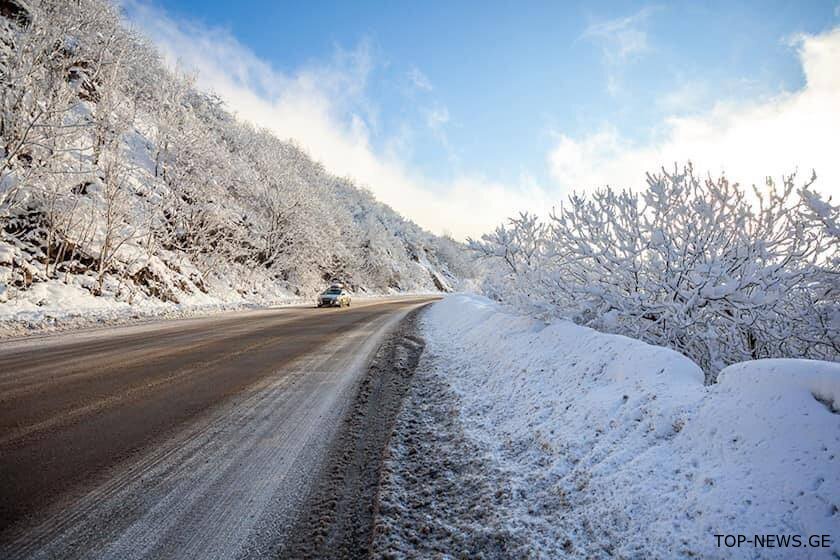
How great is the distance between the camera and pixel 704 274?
487 cm

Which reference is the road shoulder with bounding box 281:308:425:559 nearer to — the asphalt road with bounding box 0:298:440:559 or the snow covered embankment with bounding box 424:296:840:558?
the asphalt road with bounding box 0:298:440:559

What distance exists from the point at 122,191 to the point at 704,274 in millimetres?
22956

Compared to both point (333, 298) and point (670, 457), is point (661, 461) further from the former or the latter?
point (333, 298)

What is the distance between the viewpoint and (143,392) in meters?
5.18

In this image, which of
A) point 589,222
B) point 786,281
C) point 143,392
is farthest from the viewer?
point 589,222

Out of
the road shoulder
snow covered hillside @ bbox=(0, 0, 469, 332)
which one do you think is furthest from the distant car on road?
the road shoulder

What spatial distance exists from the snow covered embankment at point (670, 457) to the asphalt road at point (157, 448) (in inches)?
76.2

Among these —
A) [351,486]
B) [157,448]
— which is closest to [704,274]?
[351,486]

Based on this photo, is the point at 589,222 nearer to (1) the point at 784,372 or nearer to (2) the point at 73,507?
(1) the point at 784,372

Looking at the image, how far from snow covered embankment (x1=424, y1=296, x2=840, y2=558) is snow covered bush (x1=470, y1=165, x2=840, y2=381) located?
1684 millimetres

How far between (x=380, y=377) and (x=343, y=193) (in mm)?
77941

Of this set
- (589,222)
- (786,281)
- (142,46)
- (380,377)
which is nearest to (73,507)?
(380,377)

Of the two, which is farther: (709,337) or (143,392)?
(143,392)

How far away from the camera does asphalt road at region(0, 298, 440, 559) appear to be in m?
2.36
